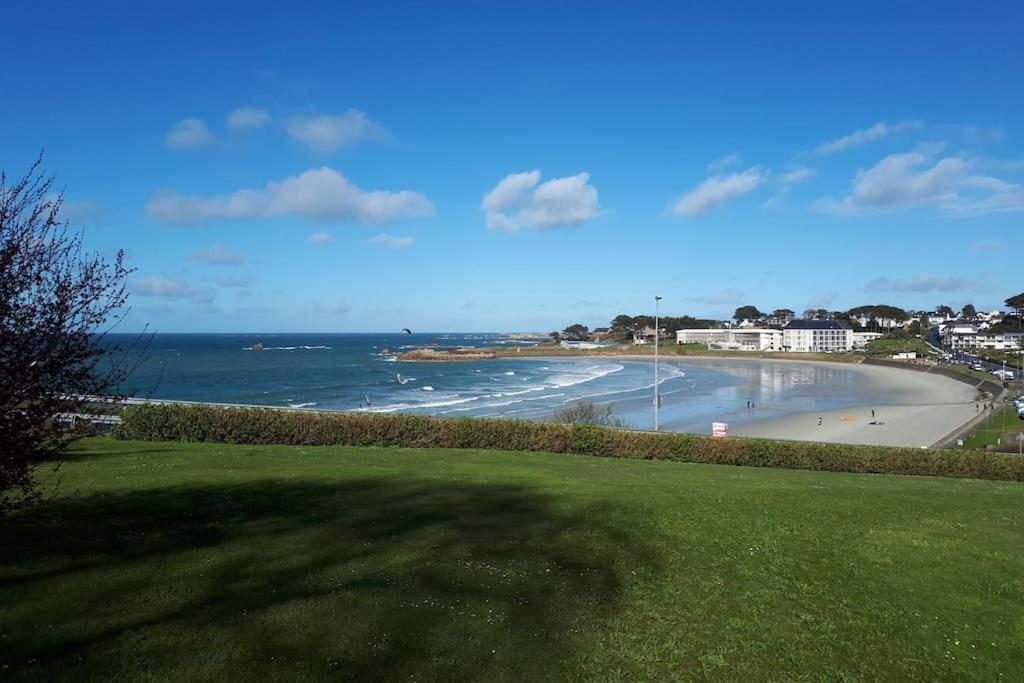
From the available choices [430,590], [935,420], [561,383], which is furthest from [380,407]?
[430,590]

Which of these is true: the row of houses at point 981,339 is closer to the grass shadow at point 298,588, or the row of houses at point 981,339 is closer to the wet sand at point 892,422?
the wet sand at point 892,422

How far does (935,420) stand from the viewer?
47531 mm

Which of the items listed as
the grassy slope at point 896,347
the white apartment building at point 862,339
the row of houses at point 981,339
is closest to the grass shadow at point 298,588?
the row of houses at point 981,339

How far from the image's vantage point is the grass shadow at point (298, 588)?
16.6 feet

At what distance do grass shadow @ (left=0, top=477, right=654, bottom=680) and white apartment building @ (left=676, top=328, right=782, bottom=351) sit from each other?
545 ft

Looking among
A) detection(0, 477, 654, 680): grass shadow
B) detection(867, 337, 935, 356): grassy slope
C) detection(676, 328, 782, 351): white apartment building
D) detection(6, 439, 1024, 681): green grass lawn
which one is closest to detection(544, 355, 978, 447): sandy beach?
detection(6, 439, 1024, 681): green grass lawn

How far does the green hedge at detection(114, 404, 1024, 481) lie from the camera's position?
21094 mm

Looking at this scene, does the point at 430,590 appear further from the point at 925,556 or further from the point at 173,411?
the point at 173,411

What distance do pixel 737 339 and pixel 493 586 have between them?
602 ft

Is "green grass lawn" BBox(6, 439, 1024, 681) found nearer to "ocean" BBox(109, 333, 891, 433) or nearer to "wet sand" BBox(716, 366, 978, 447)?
"wet sand" BBox(716, 366, 978, 447)

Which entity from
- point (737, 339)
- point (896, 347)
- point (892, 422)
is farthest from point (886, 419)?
point (737, 339)

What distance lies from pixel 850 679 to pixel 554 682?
8.87 ft

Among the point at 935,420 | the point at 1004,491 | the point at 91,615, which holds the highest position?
the point at 91,615

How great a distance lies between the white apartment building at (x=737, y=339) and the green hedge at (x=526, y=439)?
490 ft
